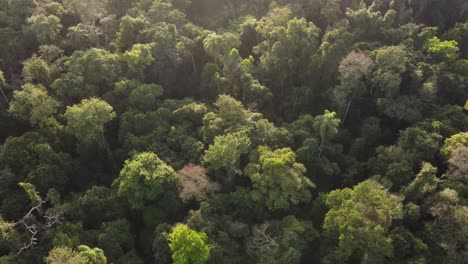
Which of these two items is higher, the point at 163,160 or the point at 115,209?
the point at 163,160

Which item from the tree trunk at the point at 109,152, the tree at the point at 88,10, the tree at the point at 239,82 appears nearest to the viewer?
the tree trunk at the point at 109,152

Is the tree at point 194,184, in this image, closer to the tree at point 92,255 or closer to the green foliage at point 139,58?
the tree at point 92,255

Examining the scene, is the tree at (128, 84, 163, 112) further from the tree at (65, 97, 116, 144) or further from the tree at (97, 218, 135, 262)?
the tree at (97, 218, 135, 262)

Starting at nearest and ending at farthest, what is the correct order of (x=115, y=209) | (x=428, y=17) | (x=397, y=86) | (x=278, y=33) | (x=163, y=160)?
(x=115, y=209), (x=163, y=160), (x=397, y=86), (x=278, y=33), (x=428, y=17)

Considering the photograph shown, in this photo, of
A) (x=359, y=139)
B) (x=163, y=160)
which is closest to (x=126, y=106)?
(x=163, y=160)

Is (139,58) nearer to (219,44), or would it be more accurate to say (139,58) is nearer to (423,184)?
(219,44)

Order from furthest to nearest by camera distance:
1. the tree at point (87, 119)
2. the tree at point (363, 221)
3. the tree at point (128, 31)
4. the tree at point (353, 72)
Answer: the tree at point (128, 31), the tree at point (353, 72), the tree at point (87, 119), the tree at point (363, 221)

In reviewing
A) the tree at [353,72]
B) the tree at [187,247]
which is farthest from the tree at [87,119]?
the tree at [353,72]

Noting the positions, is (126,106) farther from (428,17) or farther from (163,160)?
(428,17)
